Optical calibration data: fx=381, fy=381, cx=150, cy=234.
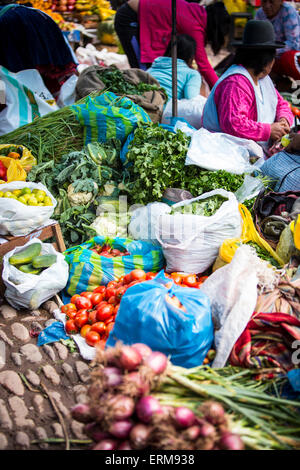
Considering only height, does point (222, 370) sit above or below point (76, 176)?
below

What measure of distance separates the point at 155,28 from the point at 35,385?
5.64 metres

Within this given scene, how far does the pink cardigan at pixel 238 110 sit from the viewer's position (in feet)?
13.1

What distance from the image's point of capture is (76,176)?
3.83 metres

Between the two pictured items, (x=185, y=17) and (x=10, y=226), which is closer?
(x=10, y=226)

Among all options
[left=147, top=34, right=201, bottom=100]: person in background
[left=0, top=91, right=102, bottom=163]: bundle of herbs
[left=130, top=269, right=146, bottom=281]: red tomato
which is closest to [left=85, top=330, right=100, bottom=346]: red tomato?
[left=130, top=269, right=146, bottom=281]: red tomato

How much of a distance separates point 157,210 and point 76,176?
102 cm

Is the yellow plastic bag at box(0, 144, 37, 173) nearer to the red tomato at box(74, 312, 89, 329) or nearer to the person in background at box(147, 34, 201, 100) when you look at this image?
the red tomato at box(74, 312, 89, 329)

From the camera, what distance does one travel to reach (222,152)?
12.4 ft

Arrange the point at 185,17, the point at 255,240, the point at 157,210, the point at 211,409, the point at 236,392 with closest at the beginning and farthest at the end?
the point at 211,409 → the point at 236,392 → the point at 255,240 → the point at 157,210 → the point at 185,17

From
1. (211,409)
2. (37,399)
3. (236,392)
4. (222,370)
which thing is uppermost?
(211,409)

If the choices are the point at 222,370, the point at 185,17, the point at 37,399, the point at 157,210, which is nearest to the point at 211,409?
the point at 222,370

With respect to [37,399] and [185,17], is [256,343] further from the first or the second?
[185,17]

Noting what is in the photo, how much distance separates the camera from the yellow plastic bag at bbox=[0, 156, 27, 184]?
368 cm

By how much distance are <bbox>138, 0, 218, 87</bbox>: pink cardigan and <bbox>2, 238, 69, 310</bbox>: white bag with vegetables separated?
4.20 m
